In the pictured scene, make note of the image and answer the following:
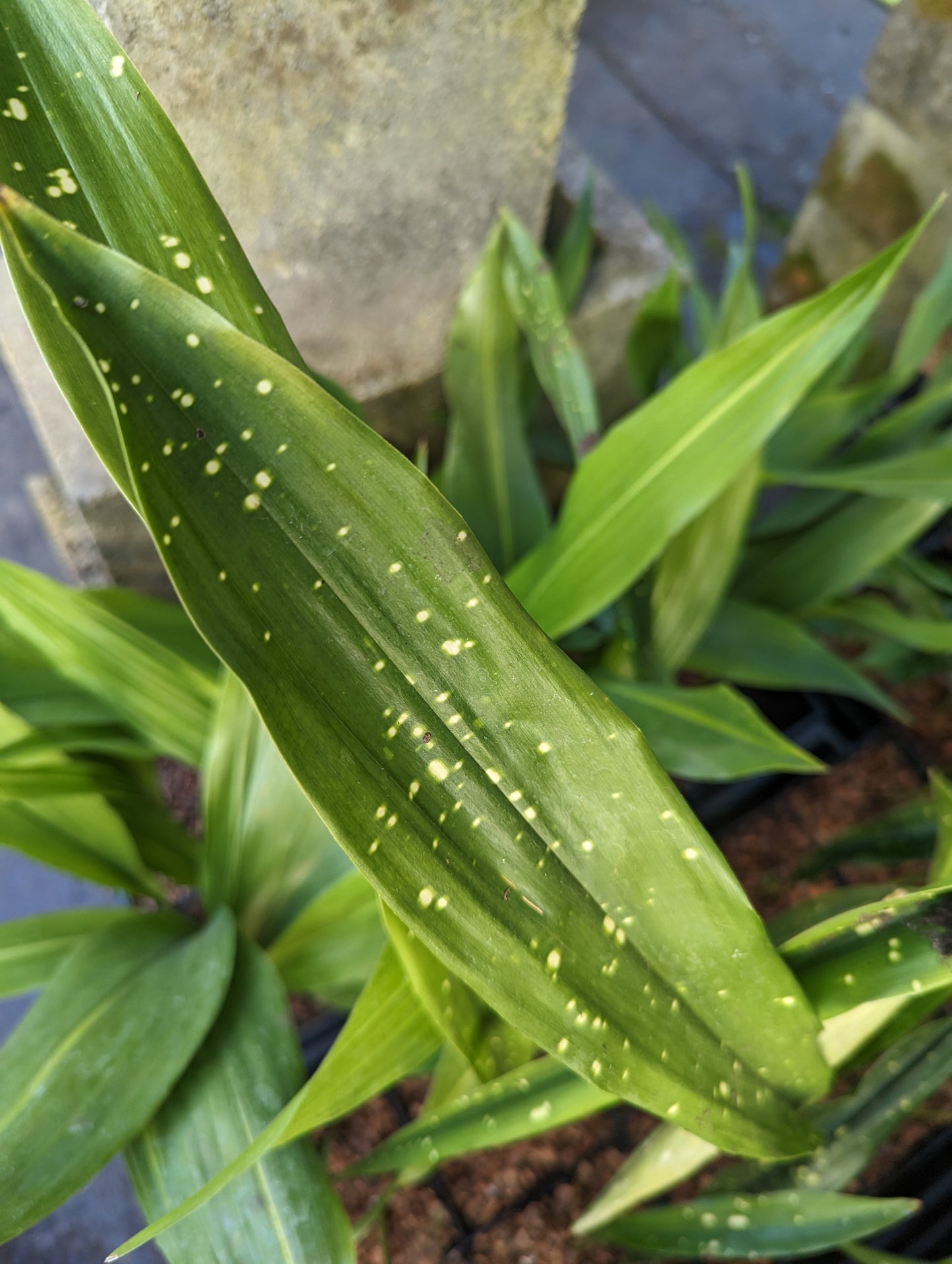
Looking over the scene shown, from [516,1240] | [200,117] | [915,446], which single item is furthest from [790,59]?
[516,1240]

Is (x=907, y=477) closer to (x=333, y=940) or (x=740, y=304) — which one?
(x=740, y=304)

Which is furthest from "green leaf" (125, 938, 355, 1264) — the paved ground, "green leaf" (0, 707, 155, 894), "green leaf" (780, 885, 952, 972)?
the paved ground

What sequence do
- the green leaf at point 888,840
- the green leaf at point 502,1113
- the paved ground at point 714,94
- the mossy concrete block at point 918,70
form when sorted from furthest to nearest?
the paved ground at point 714,94, the mossy concrete block at point 918,70, the green leaf at point 888,840, the green leaf at point 502,1113

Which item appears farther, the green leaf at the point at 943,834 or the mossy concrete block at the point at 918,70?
the mossy concrete block at the point at 918,70

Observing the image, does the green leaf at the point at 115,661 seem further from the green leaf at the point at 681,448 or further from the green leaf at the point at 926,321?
the green leaf at the point at 926,321

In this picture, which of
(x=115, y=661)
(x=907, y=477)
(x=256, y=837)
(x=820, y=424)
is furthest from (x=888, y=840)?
(x=115, y=661)

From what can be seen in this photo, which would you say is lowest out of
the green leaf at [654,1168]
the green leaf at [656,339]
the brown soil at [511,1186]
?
the brown soil at [511,1186]

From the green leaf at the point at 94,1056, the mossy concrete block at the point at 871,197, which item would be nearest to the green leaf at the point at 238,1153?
the green leaf at the point at 94,1056

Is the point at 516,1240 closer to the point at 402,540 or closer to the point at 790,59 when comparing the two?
the point at 402,540

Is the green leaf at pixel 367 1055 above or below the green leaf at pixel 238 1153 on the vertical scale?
above
